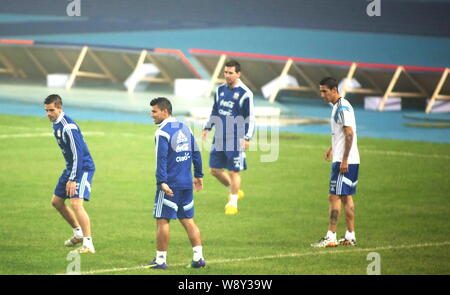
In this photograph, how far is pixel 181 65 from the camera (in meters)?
33.2

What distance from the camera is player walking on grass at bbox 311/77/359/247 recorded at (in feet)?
44.1

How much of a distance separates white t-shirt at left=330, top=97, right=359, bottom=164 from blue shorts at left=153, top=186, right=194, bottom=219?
2371mm

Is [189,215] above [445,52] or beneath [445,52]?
beneath

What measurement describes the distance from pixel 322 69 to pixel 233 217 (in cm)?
1521

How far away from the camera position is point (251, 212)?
16141mm

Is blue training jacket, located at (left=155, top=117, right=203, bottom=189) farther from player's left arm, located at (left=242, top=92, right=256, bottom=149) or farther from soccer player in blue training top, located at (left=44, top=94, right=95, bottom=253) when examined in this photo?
player's left arm, located at (left=242, top=92, right=256, bottom=149)

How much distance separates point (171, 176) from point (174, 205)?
33 cm

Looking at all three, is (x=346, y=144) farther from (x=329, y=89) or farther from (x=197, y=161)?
(x=197, y=161)

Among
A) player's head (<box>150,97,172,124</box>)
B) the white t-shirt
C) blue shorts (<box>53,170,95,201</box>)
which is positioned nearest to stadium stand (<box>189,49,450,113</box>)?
the white t-shirt

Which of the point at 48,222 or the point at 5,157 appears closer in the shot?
the point at 48,222

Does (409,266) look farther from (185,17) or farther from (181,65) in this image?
(185,17)
